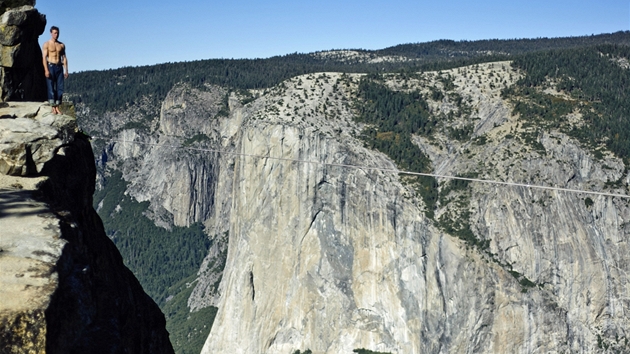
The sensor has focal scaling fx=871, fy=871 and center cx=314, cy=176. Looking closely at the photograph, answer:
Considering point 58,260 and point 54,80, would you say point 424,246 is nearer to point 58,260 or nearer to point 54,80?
point 54,80

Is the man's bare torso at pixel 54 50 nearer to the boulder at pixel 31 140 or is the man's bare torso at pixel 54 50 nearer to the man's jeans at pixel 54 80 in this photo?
the man's jeans at pixel 54 80

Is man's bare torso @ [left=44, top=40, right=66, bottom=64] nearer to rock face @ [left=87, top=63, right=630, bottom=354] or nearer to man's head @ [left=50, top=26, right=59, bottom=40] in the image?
man's head @ [left=50, top=26, right=59, bottom=40]

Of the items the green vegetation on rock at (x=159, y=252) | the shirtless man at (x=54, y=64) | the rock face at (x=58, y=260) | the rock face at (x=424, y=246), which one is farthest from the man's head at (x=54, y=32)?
the green vegetation on rock at (x=159, y=252)

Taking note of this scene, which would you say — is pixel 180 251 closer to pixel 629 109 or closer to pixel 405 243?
pixel 405 243

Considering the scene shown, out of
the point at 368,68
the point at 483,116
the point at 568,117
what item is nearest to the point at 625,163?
the point at 568,117

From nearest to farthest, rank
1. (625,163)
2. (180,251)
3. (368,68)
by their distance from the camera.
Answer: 1. (625,163)
2. (368,68)
3. (180,251)

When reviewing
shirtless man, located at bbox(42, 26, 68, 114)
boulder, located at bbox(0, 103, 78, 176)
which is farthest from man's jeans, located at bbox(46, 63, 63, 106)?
boulder, located at bbox(0, 103, 78, 176)
